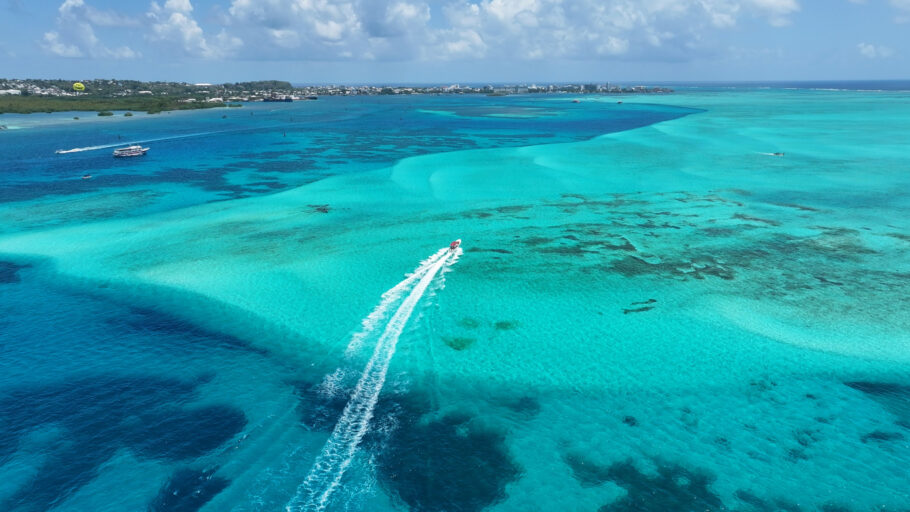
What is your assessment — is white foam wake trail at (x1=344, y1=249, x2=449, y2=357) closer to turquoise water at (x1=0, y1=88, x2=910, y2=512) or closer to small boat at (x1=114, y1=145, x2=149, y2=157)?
turquoise water at (x1=0, y1=88, x2=910, y2=512)

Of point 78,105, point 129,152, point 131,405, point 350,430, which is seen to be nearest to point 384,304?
point 350,430

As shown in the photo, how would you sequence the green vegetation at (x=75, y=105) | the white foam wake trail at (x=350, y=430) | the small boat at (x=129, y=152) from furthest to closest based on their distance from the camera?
1. the green vegetation at (x=75, y=105)
2. the small boat at (x=129, y=152)
3. the white foam wake trail at (x=350, y=430)

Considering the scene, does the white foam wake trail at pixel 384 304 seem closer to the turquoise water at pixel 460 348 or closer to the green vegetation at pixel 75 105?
the turquoise water at pixel 460 348

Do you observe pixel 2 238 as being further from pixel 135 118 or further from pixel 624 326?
pixel 135 118

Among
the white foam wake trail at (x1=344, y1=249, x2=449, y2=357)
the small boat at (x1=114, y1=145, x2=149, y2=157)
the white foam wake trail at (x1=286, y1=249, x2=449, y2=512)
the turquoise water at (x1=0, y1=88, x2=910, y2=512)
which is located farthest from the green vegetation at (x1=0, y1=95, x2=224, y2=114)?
the white foam wake trail at (x1=286, y1=249, x2=449, y2=512)

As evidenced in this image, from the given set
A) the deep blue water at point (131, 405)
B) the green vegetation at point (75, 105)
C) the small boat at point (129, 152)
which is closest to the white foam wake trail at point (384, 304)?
the deep blue water at point (131, 405)

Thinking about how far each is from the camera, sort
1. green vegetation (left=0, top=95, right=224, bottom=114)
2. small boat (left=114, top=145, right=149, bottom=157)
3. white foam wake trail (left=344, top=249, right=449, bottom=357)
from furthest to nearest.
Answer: green vegetation (left=0, top=95, right=224, bottom=114)
small boat (left=114, top=145, right=149, bottom=157)
white foam wake trail (left=344, top=249, right=449, bottom=357)
